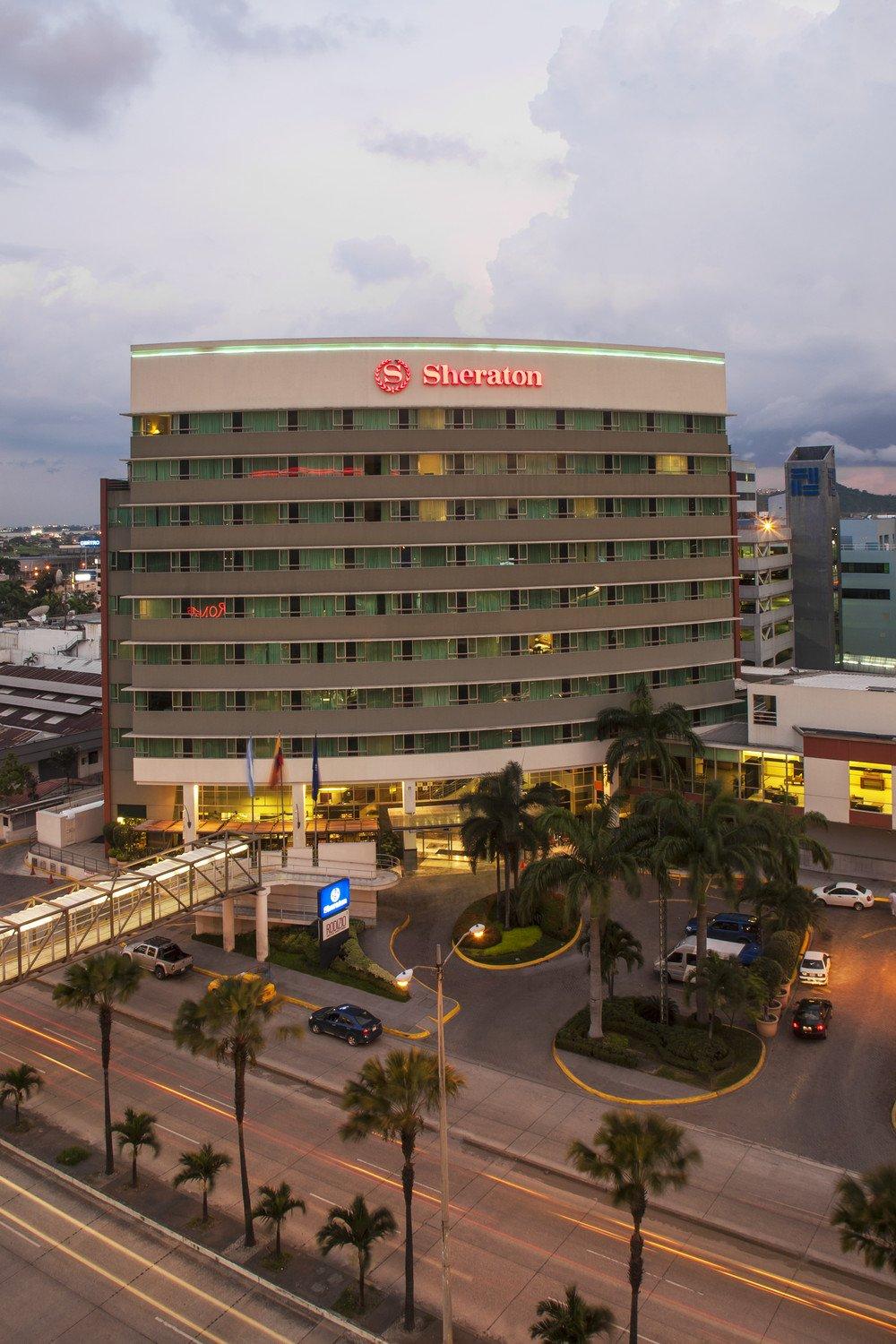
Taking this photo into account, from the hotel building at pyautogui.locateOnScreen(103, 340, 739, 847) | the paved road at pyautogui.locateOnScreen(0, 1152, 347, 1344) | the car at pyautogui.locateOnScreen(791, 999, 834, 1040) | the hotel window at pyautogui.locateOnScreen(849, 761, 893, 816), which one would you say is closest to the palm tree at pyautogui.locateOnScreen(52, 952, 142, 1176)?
the paved road at pyautogui.locateOnScreen(0, 1152, 347, 1344)

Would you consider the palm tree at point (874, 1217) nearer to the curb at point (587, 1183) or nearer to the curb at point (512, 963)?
the curb at point (587, 1183)

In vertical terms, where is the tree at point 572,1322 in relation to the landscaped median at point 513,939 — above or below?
below

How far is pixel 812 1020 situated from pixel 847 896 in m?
18.5

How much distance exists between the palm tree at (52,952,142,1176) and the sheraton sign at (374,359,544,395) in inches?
1872

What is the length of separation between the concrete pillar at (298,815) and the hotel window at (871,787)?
38.0m

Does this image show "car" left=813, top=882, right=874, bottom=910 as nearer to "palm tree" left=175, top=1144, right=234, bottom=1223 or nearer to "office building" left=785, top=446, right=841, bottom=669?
"palm tree" left=175, top=1144, right=234, bottom=1223

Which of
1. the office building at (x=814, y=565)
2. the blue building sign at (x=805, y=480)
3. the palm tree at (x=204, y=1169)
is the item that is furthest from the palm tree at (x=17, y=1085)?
the blue building sign at (x=805, y=480)

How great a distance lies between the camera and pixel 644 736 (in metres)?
69.6

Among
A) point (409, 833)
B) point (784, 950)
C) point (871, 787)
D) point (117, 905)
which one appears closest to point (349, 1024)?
point (117, 905)

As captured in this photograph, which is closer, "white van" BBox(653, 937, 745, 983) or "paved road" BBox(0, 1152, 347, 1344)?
"paved road" BBox(0, 1152, 347, 1344)

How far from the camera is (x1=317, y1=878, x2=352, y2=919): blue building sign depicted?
51125mm

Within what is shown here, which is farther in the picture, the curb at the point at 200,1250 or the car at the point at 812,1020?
the car at the point at 812,1020

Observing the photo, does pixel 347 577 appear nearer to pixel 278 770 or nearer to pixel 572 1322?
pixel 278 770

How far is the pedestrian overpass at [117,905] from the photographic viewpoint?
41281mm
